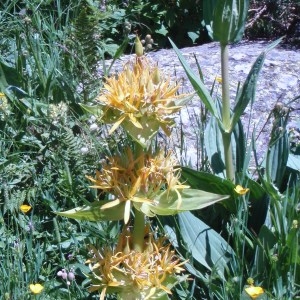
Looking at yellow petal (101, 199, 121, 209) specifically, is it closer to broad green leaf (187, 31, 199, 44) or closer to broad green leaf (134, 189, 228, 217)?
broad green leaf (134, 189, 228, 217)

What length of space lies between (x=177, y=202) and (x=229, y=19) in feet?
3.07

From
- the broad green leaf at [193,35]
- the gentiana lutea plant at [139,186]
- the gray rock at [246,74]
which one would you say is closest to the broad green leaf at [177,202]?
the gentiana lutea plant at [139,186]

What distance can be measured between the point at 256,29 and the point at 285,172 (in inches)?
131

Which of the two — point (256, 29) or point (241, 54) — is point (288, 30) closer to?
point (256, 29)

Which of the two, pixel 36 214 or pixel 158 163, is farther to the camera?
pixel 36 214

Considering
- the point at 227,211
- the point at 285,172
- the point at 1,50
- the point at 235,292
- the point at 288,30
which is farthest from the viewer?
the point at 288,30

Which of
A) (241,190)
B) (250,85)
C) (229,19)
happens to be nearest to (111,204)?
(241,190)

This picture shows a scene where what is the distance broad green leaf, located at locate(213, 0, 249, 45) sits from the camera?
9.05ft

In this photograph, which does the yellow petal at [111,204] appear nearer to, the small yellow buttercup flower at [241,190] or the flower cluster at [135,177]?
the flower cluster at [135,177]

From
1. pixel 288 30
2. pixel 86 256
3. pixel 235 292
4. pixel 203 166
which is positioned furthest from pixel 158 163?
pixel 288 30

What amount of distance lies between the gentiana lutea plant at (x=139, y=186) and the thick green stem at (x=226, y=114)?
699 millimetres

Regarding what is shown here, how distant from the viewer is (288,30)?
6.08 m

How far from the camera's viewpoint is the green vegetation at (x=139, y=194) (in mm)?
2170

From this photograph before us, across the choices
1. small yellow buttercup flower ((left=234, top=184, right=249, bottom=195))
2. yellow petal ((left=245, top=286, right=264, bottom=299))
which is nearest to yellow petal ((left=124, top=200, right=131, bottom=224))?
yellow petal ((left=245, top=286, right=264, bottom=299))
